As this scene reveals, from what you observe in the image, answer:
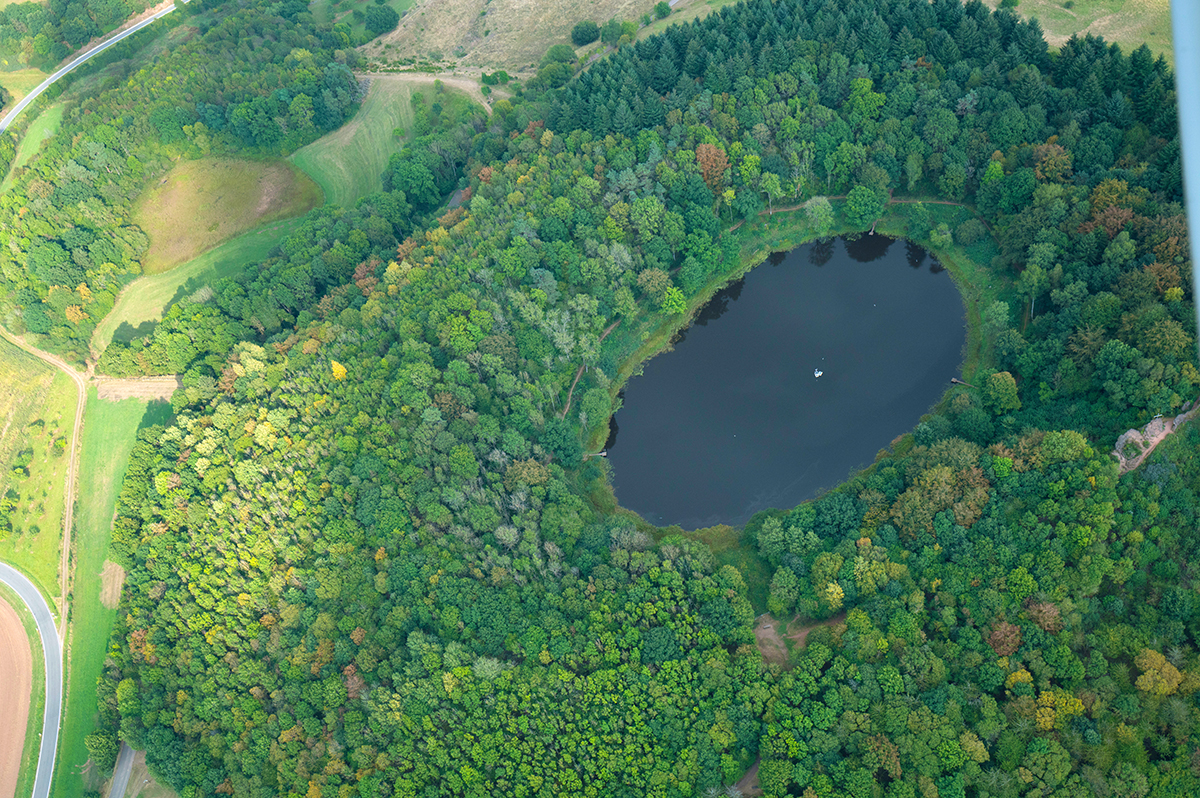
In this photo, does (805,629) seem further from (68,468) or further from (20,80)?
(20,80)


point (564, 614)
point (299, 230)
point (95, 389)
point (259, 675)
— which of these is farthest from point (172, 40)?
point (564, 614)

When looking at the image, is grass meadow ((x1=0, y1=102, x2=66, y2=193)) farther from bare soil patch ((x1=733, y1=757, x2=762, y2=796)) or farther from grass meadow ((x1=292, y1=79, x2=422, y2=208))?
bare soil patch ((x1=733, y1=757, x2=762, y2=796))

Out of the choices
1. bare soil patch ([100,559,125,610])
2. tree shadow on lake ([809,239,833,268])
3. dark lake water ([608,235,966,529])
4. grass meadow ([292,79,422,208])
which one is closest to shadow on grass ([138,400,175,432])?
bare soil patch ([100,559,125,610])

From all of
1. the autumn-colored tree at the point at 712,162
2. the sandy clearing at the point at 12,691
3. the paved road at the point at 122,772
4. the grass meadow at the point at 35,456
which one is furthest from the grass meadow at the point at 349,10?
the paved road at the point at 122,772

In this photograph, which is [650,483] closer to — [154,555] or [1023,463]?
[1023,463]

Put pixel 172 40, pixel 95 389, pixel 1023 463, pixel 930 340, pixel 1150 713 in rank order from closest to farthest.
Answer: pixel 1150 713 < pixel 1023 463 < pixel 930 340 < pixel 95 389 < pixel 172 40

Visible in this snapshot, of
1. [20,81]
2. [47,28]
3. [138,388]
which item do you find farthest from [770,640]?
[47,28]

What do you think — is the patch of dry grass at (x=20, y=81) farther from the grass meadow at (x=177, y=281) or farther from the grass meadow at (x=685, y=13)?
the grass meadow at (x=685, y=13)
